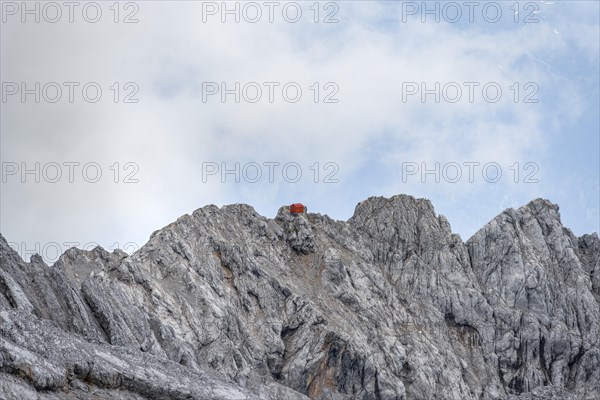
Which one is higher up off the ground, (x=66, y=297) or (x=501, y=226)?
(x=501, y=226)

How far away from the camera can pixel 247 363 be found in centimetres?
11706

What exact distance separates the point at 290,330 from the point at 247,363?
39.3 ft

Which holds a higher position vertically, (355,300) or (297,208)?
(297,208)

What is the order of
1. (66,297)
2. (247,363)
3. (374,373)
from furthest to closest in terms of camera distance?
(374,373) → (247,363) → (66,297)

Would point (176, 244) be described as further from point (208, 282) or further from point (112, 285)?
point (112, 285)

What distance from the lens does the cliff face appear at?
366 feet

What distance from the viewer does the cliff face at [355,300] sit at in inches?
4387

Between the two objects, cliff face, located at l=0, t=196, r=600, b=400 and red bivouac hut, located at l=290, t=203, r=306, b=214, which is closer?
cliff face, located at l=0, t=196, r=600, b=400

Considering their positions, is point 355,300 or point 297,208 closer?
point 355,300

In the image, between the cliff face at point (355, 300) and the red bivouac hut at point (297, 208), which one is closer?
the cliff face at point (355, 300)

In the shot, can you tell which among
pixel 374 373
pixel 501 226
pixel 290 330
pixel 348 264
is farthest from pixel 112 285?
pixel 501 226

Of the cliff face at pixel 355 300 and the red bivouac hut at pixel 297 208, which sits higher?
the red bivouac hut at pixel 297 208

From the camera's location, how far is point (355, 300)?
138125 millimetres

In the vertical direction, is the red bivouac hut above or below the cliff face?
above
